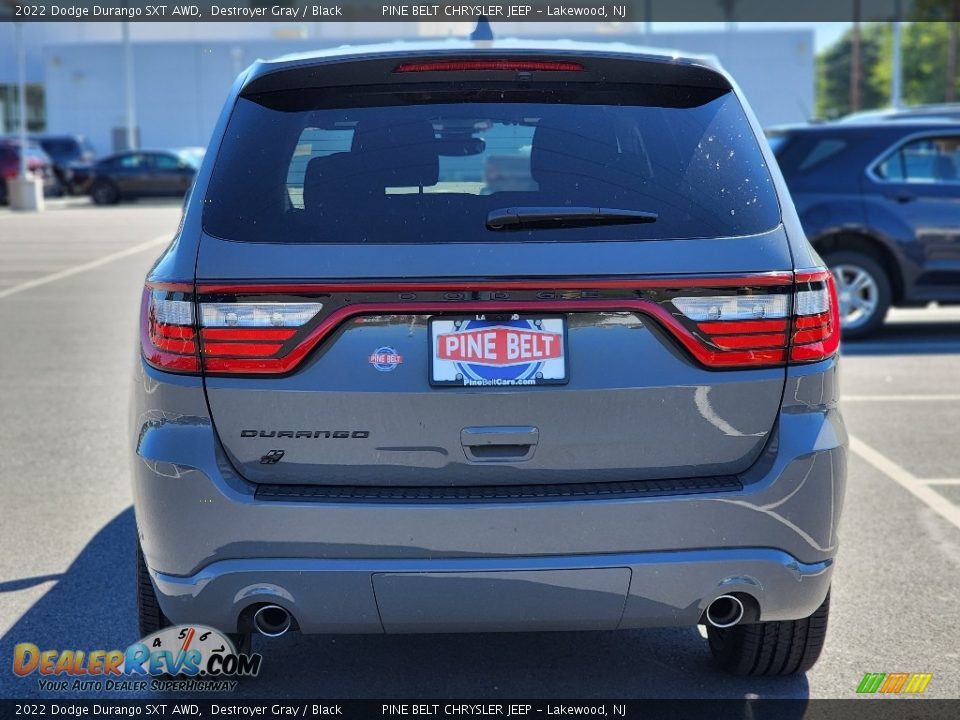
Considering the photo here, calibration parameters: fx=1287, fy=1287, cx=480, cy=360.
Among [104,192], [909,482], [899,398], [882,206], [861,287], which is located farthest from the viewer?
[104,192]

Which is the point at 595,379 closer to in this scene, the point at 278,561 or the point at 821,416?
the point at 821,416

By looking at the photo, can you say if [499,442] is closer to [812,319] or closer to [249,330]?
[249,330]

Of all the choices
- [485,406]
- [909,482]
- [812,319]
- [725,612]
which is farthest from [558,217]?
[909,482]

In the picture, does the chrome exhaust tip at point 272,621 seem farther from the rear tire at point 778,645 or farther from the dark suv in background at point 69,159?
the dark suv in background at point 69,159

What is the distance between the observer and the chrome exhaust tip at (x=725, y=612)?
3209 millimetres

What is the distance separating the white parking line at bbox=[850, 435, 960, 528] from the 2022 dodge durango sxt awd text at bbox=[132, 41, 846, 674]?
2.65 metres

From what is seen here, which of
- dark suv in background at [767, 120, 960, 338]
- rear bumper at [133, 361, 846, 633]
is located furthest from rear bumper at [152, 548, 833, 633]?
dark suv in background at [767, 120, 960, 338]

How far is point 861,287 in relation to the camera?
10656 mm

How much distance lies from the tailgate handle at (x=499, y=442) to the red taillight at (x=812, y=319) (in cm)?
69

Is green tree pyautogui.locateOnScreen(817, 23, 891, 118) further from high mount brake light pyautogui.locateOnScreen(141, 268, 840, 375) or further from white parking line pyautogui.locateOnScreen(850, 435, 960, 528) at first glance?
high mount brake light pyautogui.locateOnScreen(141, 268, 840, 375)

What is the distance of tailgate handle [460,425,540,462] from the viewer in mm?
3045

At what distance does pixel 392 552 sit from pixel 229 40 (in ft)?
194

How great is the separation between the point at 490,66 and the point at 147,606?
69.1 inches

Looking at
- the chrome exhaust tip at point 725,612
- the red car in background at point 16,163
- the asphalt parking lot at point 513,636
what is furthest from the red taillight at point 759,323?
the red car in background at point 16,163
